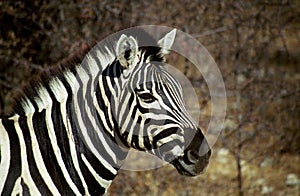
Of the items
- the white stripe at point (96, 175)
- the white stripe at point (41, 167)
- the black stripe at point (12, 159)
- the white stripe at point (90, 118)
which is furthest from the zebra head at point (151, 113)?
the black stripe at point (12, 159)

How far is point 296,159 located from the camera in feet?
27.8

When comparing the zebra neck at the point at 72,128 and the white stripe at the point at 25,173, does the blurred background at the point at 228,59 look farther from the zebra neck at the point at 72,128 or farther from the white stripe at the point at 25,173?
the white stripe at the point at 25,173

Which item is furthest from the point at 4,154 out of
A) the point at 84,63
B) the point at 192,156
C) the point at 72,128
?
the point at 192,156

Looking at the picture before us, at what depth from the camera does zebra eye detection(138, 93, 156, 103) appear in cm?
372

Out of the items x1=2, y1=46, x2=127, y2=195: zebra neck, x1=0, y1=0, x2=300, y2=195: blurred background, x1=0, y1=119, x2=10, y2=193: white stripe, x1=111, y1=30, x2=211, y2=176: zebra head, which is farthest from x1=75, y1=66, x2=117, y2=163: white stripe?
x1=0, y1=0, x2=300, y2=195: blurred background

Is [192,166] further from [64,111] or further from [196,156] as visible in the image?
[64,111]

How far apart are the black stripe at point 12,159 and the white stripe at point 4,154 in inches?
0.8

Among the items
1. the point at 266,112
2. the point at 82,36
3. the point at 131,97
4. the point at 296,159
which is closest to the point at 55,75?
the point at 131,97

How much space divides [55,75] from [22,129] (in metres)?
0.41

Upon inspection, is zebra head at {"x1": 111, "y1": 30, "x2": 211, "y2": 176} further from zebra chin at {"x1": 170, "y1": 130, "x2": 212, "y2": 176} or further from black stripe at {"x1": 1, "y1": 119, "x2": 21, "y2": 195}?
black stripe at {"x1": 1, "y1": 119, "x2": 21, "y2": 195}

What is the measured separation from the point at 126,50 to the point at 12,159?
3.24ft

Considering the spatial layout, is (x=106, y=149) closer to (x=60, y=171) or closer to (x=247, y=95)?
(x=60, y=171)

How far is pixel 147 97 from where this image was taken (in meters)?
3.72

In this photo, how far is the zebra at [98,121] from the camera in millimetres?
3693
